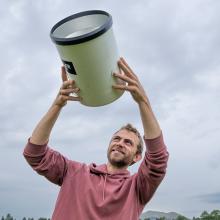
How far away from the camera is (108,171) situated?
5.72 m

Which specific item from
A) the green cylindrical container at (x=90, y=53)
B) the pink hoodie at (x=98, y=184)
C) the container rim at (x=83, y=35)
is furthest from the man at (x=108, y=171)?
the container rim at (x=83, y=35)

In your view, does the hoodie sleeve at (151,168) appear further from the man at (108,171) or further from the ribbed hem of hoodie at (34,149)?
the ribbed hem of hoodie at (34,149)

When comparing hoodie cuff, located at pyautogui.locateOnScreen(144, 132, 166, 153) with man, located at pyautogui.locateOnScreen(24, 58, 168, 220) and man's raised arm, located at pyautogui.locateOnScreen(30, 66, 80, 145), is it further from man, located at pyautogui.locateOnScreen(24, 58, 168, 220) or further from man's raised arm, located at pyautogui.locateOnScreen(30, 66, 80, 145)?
man's raised arm, located at pyautogui.locateOnScreen(30, 66, 80, 145)

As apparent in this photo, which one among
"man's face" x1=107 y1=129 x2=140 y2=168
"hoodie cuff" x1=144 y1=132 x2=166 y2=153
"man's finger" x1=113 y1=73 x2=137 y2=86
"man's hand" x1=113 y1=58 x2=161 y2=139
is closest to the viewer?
"man's finger" x1=113 y1=73 x2=137 y2=86

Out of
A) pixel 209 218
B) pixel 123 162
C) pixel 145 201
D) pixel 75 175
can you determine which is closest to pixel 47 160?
pixel 75 175

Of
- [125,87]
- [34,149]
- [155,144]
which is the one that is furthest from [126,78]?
[34,149]

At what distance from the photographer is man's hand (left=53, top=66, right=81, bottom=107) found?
514 centimetres

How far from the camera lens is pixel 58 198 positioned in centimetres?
553

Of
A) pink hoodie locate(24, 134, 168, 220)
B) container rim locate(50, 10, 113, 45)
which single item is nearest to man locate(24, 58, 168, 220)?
pink hoodie locate(24, 134, 168, 220)

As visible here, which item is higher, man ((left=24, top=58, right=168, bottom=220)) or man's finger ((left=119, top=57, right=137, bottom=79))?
man's finger ((left=119, top=57, right=137, bottom=79))

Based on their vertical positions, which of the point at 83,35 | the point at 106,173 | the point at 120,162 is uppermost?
the point at 83,35

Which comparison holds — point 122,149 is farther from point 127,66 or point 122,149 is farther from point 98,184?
point 127,66

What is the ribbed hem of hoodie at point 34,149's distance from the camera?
17.9 ft

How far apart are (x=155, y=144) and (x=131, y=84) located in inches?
29.5
